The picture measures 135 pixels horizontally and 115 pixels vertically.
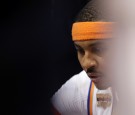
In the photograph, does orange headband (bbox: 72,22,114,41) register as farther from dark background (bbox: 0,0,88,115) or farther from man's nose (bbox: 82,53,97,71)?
dark background (bbox: 0,0,88,115)

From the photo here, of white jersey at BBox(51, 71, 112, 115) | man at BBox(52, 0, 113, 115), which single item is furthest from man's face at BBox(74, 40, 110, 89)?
white jersey at BBox(51, 71, 112, 115)

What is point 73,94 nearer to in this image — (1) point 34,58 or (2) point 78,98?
(2) point 78,98

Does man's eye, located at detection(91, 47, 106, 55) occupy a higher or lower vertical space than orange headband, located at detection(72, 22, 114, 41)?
lower

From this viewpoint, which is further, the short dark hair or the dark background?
the dark background

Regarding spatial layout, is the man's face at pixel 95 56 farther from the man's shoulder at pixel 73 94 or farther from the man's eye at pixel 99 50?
the man's shoulder at pixel 73 94

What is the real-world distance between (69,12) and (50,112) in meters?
0.30

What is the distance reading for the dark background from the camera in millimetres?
858

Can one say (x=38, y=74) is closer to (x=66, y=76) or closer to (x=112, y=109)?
(x=66, y=76)

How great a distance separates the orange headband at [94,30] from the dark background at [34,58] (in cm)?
20

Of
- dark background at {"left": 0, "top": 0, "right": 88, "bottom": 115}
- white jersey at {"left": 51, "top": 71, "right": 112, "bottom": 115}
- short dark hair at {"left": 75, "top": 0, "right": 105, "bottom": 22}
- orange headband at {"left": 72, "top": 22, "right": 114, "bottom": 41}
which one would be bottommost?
white jersey at {"left": 51, "top": 71, "right": 112, "bottom": 115}

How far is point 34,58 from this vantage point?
89 centimetres

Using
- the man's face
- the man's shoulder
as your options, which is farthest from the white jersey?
the man's face

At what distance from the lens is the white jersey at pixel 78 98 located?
826mm

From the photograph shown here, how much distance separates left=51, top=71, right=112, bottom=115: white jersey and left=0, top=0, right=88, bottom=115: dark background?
2 cm
